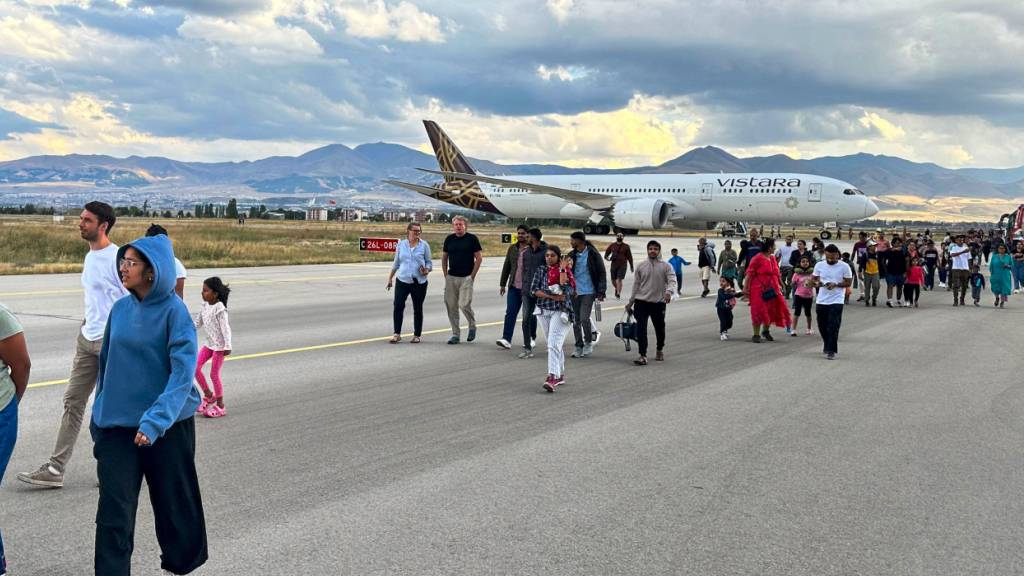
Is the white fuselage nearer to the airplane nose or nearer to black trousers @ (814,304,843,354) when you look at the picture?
the airplane nose

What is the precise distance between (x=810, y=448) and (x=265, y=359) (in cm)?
703

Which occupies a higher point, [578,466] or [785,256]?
[785,256]

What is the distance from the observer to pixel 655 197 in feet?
179

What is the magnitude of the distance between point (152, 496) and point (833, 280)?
436 inches

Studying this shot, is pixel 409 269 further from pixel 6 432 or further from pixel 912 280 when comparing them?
pixel 912 280

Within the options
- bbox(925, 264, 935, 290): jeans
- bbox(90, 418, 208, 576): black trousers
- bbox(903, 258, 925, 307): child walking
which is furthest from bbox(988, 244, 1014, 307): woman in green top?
bbox(90, 418, 208, 576): black trousers

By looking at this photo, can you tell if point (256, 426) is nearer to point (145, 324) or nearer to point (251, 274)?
point (145, 324)

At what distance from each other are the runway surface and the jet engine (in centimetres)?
3908

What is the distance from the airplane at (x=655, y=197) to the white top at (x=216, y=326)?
36.7 m

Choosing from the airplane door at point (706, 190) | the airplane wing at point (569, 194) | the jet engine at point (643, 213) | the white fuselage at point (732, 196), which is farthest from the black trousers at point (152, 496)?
the airplane wing at point (569, 194)

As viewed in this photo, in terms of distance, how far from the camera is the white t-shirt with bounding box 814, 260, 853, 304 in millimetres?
12984

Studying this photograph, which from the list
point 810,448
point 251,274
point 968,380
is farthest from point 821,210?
point 810,448

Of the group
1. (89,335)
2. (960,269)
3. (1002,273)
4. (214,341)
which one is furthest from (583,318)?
(1002,273)

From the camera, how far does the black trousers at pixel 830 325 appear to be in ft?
41.7
